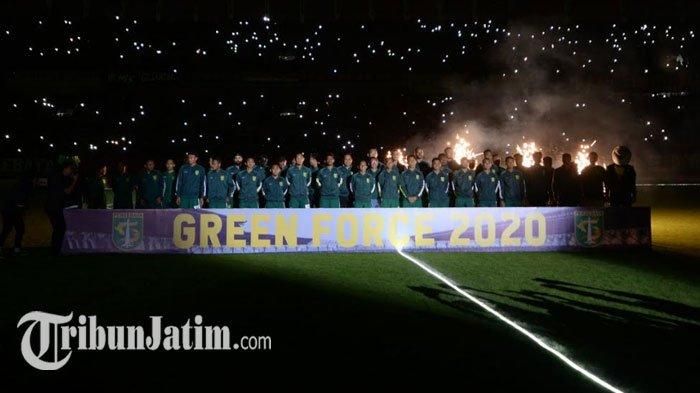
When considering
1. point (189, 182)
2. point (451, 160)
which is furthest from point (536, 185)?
point (189, 182)

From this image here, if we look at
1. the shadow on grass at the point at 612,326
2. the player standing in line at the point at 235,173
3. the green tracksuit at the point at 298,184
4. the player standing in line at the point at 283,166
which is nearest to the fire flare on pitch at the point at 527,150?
the player standing in line at the point at 283,166

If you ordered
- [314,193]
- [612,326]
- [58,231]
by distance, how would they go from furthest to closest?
[314,193], [58,231], [612,326]

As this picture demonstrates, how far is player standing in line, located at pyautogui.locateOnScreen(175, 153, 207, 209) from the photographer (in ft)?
47.1

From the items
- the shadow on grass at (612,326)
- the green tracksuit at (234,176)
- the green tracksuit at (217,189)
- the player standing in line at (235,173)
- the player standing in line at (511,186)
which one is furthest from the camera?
the green tracksuit at (234,176)

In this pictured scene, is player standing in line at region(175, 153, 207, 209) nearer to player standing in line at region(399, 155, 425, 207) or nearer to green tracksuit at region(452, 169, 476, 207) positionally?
player standing in line at region(399, 155, 425, 207)

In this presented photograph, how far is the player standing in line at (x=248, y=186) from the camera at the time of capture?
14.5m

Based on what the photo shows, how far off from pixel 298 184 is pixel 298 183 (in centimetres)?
3

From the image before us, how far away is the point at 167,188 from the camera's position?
48.6ft

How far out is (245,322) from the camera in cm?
669

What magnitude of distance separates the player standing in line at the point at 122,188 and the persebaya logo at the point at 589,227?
11.2 metres

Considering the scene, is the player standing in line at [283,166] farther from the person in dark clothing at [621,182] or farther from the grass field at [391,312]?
the person in dark clothing at [621,182]

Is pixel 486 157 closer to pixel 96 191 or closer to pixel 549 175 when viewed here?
pixel 549 175

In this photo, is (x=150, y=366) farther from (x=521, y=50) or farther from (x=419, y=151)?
(x=521, y=50)

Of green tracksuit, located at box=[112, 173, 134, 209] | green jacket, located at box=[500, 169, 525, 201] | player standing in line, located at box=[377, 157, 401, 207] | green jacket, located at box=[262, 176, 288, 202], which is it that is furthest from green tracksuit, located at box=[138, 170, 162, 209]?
green jacket, located at box=[500, 169, 525, 201]
